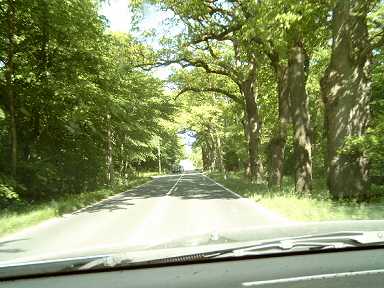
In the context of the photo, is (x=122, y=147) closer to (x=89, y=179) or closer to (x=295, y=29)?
(x=89, y=179)

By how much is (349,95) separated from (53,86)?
578 inches

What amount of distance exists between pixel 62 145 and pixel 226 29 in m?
12.5

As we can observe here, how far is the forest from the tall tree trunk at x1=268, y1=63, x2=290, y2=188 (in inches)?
2.2

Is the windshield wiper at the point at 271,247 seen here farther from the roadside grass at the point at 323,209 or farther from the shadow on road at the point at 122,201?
the shadow on road at the point at 122,201

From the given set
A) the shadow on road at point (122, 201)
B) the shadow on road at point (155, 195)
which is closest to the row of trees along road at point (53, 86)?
the shadow on road at point (122, 201)

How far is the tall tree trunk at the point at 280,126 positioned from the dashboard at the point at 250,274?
23553 mm

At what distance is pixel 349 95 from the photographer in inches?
623

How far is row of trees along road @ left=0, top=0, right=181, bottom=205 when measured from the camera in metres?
24.1

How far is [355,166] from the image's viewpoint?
15.8 meters

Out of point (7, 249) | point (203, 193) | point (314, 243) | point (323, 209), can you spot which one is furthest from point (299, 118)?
point (314, 243)

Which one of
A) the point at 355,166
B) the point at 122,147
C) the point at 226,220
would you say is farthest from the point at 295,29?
the point at 122,147

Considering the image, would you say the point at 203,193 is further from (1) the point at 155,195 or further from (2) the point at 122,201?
(2) the point at 122,201

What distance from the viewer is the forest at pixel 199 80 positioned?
627 inches

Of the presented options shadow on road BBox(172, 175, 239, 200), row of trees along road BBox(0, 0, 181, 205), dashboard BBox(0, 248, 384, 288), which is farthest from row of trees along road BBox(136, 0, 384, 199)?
dashboard BBox(0, 248, 384, 288)
